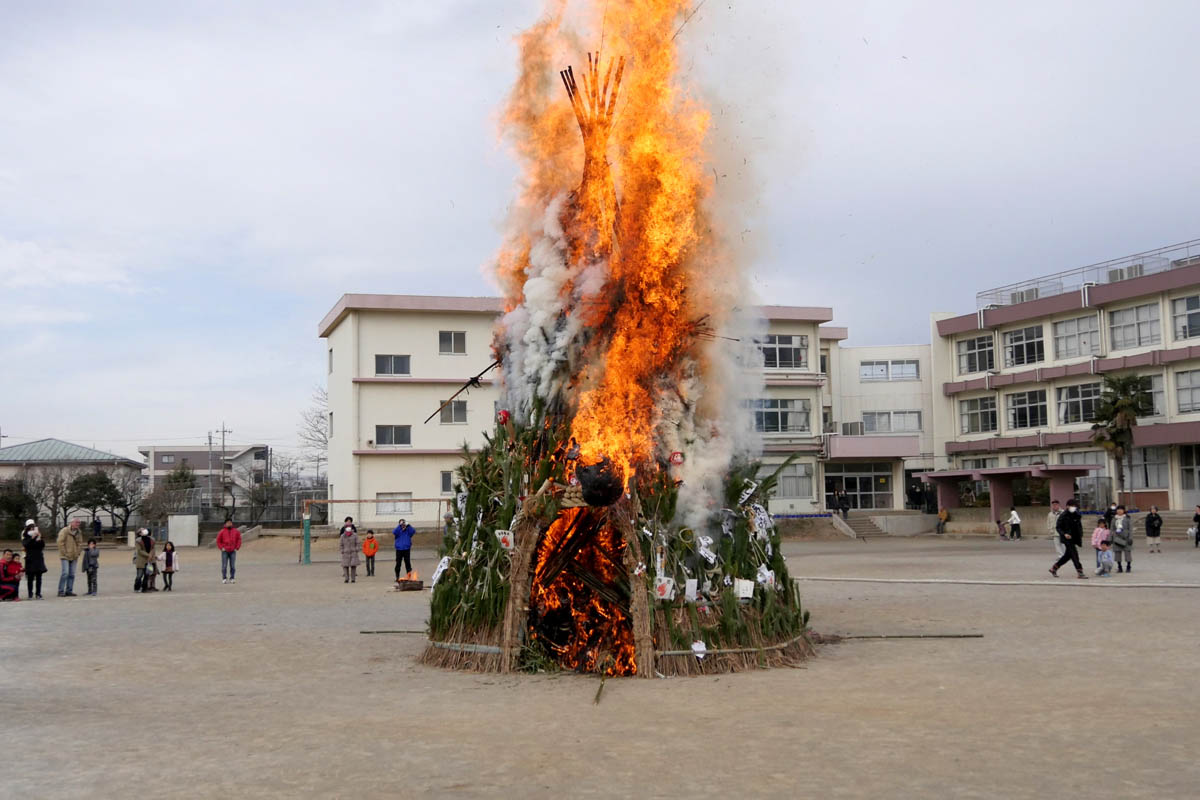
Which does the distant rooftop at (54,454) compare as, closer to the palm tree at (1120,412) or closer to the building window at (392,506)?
the building window at (392,506)

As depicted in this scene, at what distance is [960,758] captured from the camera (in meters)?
7.59

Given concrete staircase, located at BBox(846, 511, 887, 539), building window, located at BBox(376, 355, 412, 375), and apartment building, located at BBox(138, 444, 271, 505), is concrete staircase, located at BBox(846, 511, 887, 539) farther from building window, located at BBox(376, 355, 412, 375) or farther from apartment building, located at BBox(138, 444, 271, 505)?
apartment building, located at BBox(138, 444, 271, 505)

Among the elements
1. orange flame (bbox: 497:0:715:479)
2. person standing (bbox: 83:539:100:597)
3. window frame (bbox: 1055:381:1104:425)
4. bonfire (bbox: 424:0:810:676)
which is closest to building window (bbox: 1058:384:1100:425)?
window frame (bbox: 1055:381:1104:425)

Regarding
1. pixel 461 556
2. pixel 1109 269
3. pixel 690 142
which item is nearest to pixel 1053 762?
pixel 461 556

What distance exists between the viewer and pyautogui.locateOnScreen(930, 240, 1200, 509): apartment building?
170 ft

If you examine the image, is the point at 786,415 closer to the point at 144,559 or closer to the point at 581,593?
the point at 144,559

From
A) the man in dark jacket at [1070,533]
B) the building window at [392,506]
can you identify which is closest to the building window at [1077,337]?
the building window at [392,506]

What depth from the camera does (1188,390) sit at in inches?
2042

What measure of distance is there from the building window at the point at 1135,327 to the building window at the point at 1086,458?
18.7 feet

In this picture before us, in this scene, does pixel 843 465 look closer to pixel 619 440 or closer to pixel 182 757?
pixel 619 440

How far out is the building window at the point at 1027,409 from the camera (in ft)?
195

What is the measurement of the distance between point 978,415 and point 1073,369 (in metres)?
7.96

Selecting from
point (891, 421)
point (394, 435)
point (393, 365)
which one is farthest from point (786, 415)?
point (393, 365)

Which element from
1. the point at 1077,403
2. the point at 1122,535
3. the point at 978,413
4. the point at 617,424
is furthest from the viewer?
the point at 978,413
